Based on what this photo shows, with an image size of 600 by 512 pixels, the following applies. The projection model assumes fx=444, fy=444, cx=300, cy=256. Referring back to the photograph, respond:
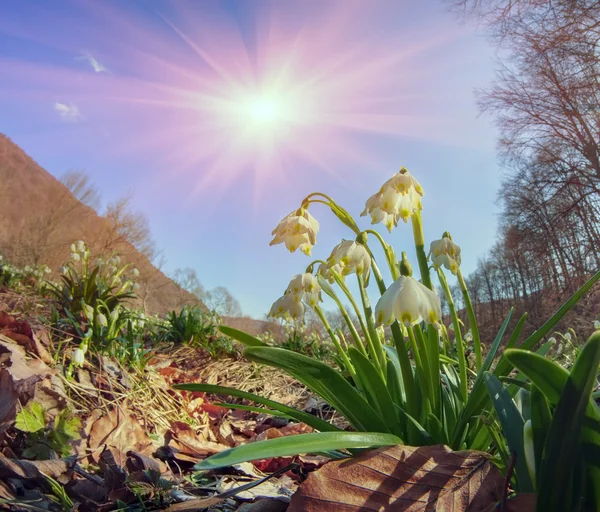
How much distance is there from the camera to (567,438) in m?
0.78

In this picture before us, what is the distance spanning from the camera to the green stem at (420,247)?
1.32 meters

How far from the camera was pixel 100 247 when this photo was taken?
520 inches

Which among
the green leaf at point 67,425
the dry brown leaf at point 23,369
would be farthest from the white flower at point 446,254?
the dry brown leaf at point 23,369

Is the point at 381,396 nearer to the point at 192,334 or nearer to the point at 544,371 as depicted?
the point at 544,371

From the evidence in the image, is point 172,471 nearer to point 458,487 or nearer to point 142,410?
point 142,410

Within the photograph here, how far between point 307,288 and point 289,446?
653 mm

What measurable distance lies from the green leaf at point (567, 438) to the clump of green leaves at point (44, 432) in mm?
1386

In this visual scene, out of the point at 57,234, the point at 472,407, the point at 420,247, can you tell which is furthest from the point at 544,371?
the point at 57,234

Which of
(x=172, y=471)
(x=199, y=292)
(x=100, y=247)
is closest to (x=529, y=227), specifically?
(x=199, y=292)

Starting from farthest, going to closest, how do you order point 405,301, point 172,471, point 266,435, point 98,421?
point 266,435, point 98,421, point 172,471, point 405,301

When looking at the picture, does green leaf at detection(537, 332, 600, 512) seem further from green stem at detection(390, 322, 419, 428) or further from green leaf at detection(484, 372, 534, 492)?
green stem at detection(390, 322, 419, 428)

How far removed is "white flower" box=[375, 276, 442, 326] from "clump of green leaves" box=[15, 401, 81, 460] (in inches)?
45.3

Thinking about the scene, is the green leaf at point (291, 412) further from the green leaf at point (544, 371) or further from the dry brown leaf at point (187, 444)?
the green leaf at point (544, 371)

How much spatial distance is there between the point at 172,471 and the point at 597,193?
42.6ft
